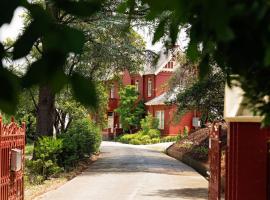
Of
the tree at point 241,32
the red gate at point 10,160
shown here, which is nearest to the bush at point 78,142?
the red gate at point 10,160

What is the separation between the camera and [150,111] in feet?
189

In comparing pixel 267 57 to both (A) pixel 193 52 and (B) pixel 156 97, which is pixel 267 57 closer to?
(A) pixel 193 52

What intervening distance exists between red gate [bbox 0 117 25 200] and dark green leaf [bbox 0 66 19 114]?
25.8 ft

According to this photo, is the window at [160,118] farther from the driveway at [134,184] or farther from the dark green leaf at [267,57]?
the dark green leaf at [267,57]

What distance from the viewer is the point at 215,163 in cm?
1095

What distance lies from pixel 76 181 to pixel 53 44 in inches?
725

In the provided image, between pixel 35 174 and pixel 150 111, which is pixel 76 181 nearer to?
pixel 35 174

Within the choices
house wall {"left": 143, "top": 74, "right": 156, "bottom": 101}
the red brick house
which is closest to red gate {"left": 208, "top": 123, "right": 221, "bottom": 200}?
the red brick house

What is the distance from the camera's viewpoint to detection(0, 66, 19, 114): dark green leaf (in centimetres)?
162

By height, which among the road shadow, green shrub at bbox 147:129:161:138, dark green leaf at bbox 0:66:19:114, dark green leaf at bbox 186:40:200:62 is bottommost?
the road shadow

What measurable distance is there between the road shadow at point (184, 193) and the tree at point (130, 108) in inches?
1539

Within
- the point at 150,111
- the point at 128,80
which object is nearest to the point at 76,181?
the point at 150,111

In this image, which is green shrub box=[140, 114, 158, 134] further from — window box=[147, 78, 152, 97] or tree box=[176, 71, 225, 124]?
tree box=[176, 71, 225, 124]

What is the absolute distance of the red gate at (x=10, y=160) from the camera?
9.82m
